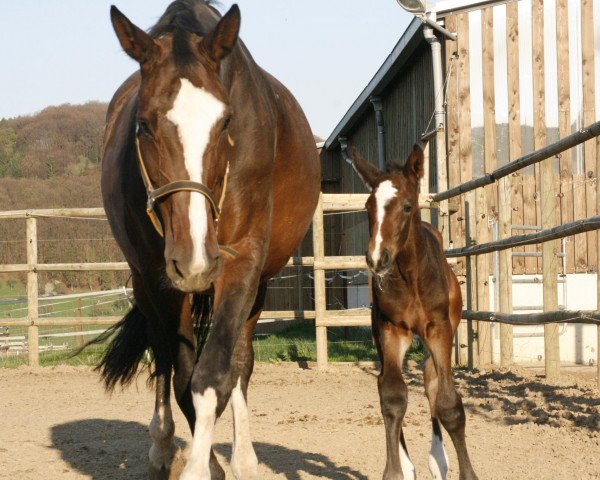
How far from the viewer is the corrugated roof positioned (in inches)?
464

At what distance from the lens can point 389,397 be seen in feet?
14.2

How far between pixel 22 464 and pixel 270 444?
5.14ft

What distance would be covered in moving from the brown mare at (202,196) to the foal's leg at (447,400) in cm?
96

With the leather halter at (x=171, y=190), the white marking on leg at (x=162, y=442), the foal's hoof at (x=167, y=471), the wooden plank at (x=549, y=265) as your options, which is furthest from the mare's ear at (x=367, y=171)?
the wooden plank at (x=549, y=265)

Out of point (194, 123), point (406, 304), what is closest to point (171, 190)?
point (194, 123)

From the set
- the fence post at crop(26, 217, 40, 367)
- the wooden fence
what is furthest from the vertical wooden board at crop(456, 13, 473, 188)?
the fence post at crop(26, 217, 40, 367)

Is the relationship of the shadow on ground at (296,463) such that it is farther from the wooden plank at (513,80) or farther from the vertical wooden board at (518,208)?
Result: the wooden plank at (513,80)

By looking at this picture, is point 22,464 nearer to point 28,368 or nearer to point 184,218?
point 184,218

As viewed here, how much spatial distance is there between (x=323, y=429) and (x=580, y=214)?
5919 millimetres

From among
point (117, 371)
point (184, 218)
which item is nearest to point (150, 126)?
point (184, 218)

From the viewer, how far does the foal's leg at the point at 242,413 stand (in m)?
3.96

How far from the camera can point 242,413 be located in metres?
4.09

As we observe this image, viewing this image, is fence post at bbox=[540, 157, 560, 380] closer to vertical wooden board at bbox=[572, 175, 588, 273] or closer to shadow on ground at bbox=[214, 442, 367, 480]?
shadow on ground at bbox=[214, 442, 367, 480]

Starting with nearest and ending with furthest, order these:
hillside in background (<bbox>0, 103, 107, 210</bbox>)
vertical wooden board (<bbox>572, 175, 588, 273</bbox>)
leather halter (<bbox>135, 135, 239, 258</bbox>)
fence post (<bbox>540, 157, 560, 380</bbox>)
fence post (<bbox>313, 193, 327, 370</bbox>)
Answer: leather halter (<bbox>135, 135, 239, 258</bbox>), fence post (<bbox>540, 157, 560, 380</bbox>), fence post (<bbox>313, 193, 327, 370</bbox>), vertical wooden board (<bbox>572, 175, 588, 273</bbox>), hillside in background (<bbox>0, 103, 107, 210</bbox>)
